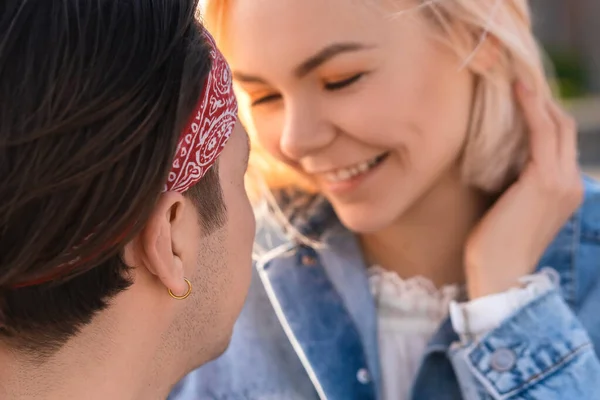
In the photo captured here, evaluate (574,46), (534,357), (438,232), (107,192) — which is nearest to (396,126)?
(438,232)

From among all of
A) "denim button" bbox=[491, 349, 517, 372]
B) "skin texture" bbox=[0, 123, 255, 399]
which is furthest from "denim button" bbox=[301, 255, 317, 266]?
"skin texture" bbox=[0, 123, 255, 399]

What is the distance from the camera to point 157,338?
1.37 meters

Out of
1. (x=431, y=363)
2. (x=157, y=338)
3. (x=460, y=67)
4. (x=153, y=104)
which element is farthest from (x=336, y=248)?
(x=153, y=104)

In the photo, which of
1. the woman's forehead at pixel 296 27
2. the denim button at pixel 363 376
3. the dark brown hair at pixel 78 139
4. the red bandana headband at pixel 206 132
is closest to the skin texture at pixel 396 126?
the woman's forehead at pixel 296 27

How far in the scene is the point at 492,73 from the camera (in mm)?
2002

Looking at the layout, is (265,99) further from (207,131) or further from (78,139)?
(78,139)

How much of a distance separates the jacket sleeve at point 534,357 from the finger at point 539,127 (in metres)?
0.34

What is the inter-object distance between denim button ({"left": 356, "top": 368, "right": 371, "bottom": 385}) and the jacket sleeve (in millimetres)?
209

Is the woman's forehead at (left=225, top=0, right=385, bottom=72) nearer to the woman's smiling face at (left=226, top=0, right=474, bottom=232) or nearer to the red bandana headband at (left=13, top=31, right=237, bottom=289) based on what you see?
the woman's smiling face at (left=226, top=0, right=474, bottom=232)

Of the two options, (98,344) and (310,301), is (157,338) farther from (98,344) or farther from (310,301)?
(310,301)

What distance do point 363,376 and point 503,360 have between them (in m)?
0.32

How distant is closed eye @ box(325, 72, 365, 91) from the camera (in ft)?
6.10

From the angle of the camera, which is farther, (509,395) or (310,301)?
(310,301)

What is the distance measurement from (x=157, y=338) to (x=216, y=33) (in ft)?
2.63
